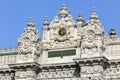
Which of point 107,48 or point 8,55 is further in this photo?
point 8,55

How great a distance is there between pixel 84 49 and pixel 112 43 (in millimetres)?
2860

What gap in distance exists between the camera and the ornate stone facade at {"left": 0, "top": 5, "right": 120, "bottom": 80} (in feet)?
136

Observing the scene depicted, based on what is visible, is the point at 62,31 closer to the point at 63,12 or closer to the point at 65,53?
the point at 63,12

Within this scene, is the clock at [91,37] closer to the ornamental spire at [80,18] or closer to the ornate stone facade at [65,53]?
the ornate stone facade at [65,53]

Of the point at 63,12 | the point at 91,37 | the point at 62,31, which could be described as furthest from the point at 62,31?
the point at 91,37

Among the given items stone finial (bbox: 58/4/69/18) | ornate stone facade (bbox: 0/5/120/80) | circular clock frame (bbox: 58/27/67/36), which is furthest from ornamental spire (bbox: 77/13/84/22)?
circular clock frame (bbox: 58/27/67/36)

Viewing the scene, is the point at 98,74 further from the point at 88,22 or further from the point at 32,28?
the point at 32,28

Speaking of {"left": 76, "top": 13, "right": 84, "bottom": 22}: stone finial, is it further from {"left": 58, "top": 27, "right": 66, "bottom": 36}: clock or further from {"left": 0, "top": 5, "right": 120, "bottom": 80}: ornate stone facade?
{"left": 58, "top": 27, "right": 66, "bottom": 36}: clock

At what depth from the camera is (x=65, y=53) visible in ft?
144

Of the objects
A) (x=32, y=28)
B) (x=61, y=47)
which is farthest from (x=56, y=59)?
(x=32, y=28)

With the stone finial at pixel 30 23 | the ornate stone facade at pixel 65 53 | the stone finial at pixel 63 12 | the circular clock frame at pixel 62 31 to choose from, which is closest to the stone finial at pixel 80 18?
the ornate stone facade at pixel 65 53

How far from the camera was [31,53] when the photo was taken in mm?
44906

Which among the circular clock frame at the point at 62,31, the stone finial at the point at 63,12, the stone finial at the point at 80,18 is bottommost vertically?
the circular clock frame at the point at 62,31

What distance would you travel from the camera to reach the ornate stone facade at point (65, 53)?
41.3 meters
